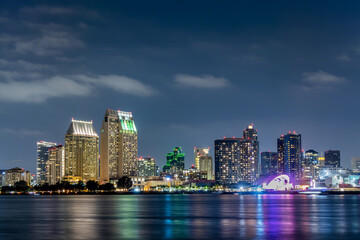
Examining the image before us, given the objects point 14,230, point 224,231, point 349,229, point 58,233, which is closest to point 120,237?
point 58,233

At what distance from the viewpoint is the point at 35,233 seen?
2635 inches

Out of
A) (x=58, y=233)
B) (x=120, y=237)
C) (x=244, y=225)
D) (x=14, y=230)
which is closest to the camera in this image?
(x=120, y=237)

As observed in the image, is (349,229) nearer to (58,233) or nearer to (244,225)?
(244,225)

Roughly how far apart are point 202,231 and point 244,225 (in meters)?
10.7

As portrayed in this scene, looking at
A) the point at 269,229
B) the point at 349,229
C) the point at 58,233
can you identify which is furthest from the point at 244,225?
the point at 58,233

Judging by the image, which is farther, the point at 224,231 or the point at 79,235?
the point at 224,231

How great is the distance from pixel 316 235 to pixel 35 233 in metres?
34.8

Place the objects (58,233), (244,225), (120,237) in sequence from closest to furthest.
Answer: (120,237) < (58,233) < (244,225)

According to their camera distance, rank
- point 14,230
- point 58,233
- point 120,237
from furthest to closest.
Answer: point 14,230 < point 58,233 < point 120,237

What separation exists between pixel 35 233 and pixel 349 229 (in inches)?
1629

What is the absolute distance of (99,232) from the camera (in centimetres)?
6612

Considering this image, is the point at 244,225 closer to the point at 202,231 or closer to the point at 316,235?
the point at 202,231

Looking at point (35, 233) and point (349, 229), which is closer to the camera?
point (35, 233)

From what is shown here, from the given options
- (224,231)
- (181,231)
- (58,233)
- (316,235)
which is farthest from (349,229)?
(58,233)
